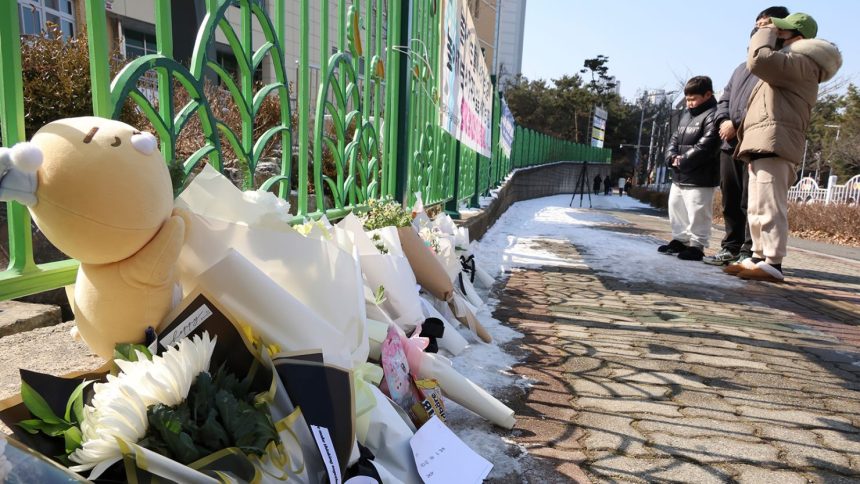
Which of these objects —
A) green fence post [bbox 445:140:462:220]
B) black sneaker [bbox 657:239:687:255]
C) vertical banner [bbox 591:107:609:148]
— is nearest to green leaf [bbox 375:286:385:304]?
green fence post [bbox 445:140:462:220]

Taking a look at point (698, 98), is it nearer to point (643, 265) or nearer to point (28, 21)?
point (643, 265)

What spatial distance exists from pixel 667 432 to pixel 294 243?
4.59 feet

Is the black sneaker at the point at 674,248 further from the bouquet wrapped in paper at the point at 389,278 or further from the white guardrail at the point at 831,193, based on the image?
the white guardrail at the point at 831,193

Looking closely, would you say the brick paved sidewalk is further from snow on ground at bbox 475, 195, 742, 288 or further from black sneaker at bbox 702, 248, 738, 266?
black sneaker at bbox 702, 248, 738, 266

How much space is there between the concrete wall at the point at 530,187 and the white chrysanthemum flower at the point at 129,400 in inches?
168

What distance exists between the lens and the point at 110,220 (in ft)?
2.91

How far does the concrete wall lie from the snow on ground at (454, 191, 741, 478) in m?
0.22

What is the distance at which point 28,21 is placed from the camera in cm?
977

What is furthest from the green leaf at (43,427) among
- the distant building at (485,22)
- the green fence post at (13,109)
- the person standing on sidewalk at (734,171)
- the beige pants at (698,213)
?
the distant building at (485,22)

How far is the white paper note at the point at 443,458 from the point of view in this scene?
126 centimetres

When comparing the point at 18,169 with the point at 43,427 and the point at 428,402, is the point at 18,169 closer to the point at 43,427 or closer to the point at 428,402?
the point at 43,427

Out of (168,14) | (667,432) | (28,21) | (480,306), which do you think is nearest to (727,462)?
(667,432)

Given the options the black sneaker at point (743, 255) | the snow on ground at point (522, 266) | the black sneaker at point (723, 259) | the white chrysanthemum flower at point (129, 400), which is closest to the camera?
the white chrysanthemum flower at point (129, 400)

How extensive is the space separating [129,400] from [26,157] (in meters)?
0.41
